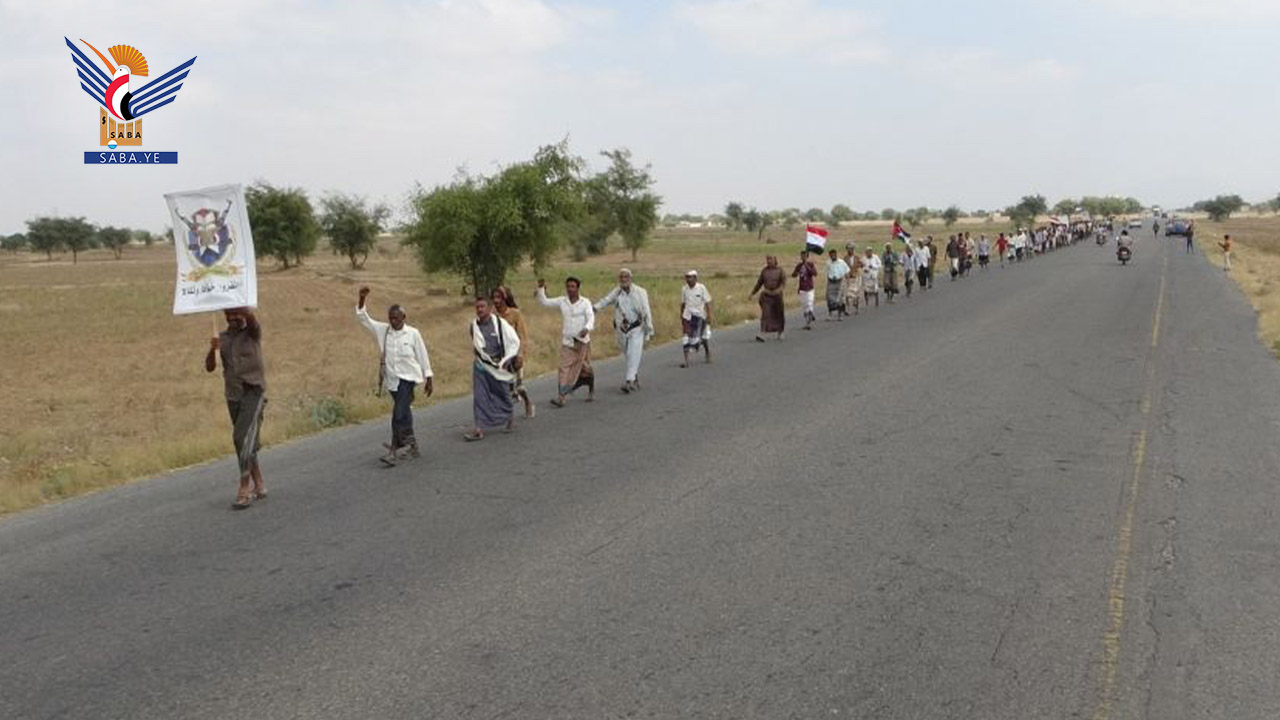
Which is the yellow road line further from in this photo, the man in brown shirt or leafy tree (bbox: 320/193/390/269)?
leafy tree (bbox: 320/193/390/269)

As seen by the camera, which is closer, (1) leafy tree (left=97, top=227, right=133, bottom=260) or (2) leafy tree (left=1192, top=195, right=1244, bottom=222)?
(1) leafy tree (left=97, top=227, right=133, bottom=260)

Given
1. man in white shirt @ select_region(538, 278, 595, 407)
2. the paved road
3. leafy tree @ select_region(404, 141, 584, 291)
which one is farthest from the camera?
leafy tree @ select_region(404, 141, 584, 291)

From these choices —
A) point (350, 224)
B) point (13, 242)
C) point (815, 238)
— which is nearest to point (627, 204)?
point (350, 224)

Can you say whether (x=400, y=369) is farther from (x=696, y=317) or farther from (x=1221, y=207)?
(x=1221, y=207)

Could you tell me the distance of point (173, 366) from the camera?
78.6 ft

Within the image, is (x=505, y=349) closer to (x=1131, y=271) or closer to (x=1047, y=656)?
(x=1047, y=656)

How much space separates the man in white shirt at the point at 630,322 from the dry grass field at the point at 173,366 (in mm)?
3066

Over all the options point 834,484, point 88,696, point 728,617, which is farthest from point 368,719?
point 834,484

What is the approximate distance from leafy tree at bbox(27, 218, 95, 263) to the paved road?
138130 mm

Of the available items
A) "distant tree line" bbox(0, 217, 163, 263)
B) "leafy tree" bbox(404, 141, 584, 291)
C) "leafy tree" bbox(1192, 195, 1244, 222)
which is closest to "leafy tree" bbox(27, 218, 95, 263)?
"distant tree line" bbox(0, 217, 163, 263)

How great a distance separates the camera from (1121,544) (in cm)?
623

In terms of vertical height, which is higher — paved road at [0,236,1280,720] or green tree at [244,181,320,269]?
green tree at [244,181,320,269]

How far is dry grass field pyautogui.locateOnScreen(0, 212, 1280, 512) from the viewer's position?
11.4 m

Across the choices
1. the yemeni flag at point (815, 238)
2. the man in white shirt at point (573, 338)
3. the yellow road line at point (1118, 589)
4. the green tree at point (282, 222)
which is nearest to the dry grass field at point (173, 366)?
the man in white shirt at point (573, 338)
